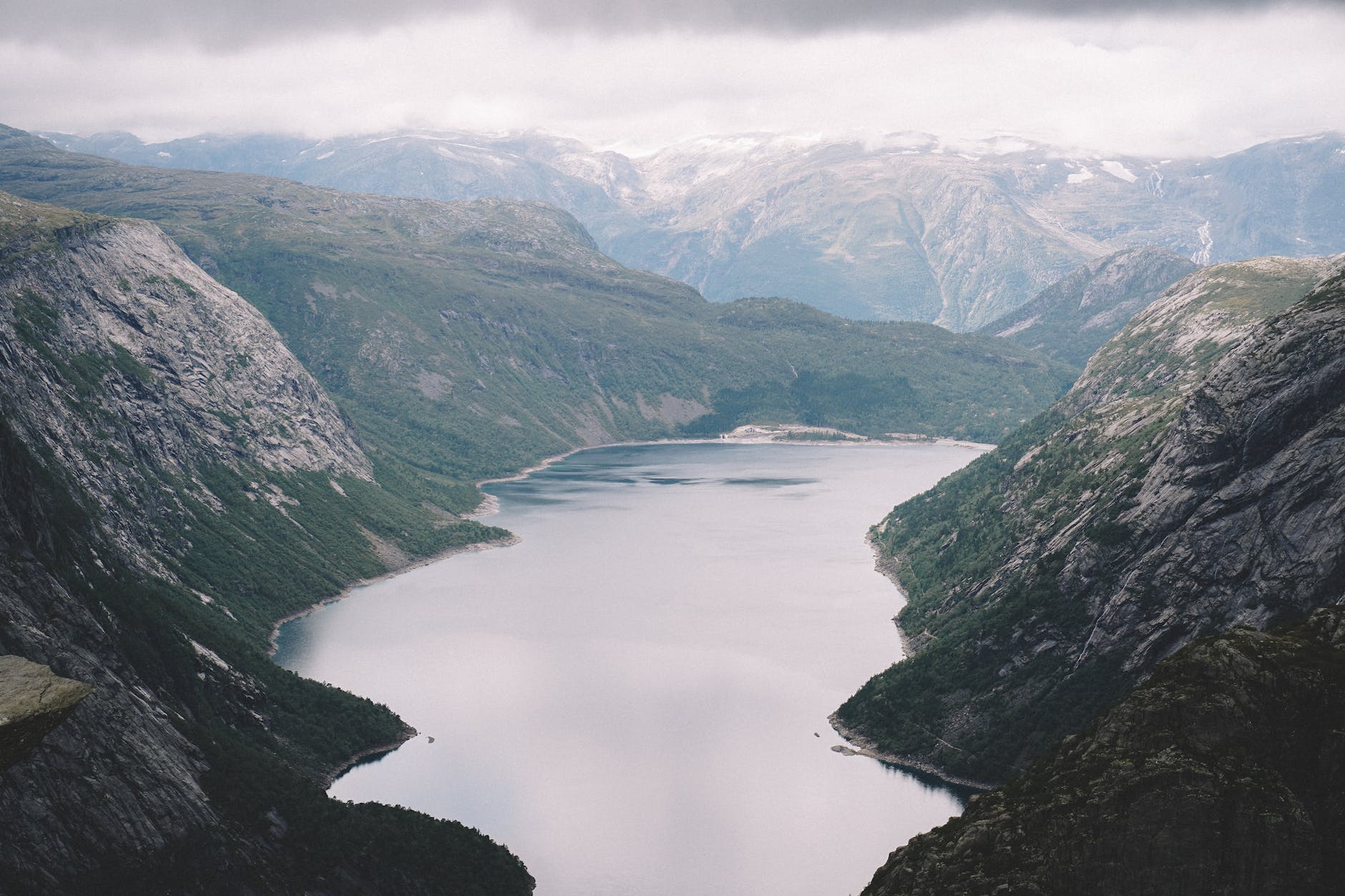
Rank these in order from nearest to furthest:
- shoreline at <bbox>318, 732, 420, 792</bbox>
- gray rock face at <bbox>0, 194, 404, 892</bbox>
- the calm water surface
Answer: gray rock face at <bbox>0, 194, 404, 892</bbox>, the calm water surface, shoreline at <bbox>318, 732, 420, 792</bbox>

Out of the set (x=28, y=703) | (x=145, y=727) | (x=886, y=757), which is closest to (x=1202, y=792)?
(x=28, y=703)

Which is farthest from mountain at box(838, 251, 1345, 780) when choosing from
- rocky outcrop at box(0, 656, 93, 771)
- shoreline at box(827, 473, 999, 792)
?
rocky outcrop at box(0, 656, 93, 771)

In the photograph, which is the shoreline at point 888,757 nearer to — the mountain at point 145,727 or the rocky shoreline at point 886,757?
the rocky shoreline at point 886,757

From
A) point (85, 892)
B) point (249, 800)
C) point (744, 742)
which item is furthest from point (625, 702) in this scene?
point (85, 892)

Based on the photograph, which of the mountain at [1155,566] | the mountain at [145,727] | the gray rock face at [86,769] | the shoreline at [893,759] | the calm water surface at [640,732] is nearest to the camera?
the gray rock face at [86,769]

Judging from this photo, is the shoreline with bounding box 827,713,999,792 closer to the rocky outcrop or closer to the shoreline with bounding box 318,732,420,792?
the shoreline with bounding box 318,732,420,792

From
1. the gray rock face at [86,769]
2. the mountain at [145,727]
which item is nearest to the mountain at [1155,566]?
the mountain at [145,727]
